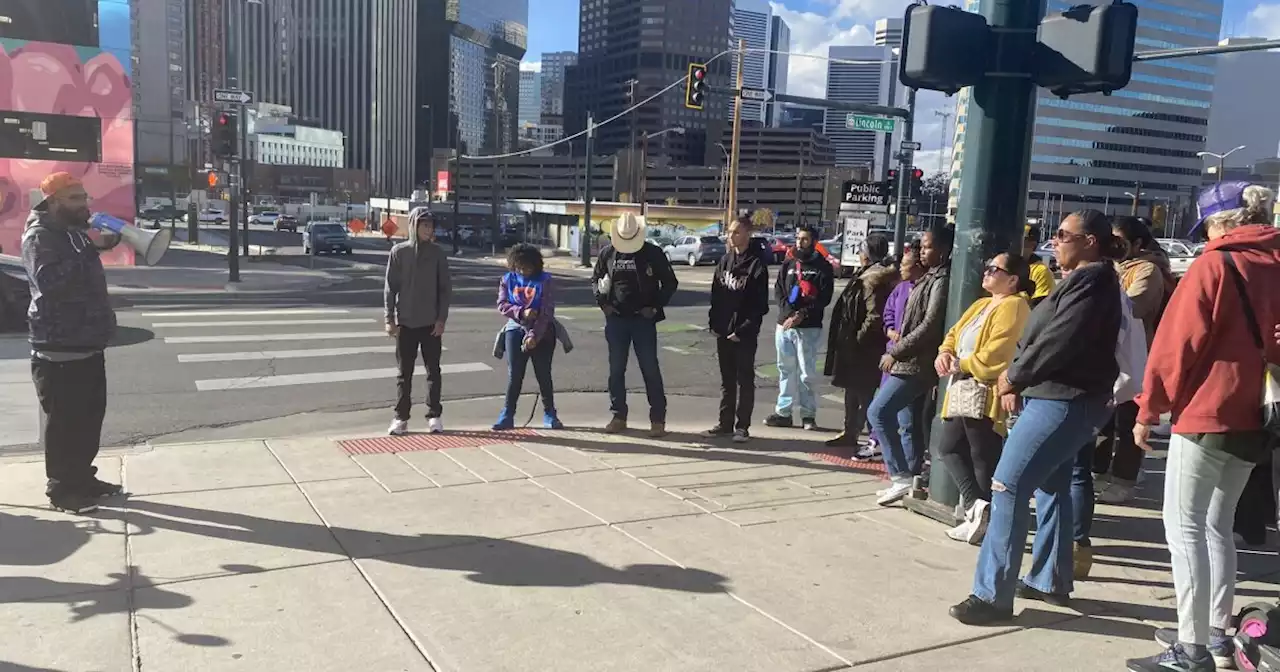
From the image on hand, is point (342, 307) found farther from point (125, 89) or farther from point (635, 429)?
point (125, 89)

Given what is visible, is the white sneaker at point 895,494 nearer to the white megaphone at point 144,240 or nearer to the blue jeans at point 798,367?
the blue jeans at point 798,367

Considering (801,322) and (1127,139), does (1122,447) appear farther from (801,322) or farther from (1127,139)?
(1127,139)

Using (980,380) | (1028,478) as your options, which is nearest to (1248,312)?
(1028,478)

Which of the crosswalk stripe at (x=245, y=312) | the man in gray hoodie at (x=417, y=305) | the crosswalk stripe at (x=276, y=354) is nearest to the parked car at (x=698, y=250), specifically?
the crosswalk stripe at (x=245, y=312)

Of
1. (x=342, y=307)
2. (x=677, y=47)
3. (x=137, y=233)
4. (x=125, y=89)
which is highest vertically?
(x=677, y=47)

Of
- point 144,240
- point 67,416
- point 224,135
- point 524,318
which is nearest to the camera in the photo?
point 67,416

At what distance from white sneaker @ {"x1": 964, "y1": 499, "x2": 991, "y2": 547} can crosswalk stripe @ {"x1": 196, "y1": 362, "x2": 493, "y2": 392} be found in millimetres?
6449

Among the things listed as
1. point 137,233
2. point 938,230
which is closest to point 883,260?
point 938,230

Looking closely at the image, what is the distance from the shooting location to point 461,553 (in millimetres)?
4664

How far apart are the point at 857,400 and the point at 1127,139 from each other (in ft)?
567

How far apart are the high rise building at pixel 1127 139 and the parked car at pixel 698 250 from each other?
119 metres

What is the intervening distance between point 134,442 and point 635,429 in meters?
4.10

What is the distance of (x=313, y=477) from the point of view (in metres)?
6.06

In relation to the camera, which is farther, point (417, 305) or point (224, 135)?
point (224, 135)
